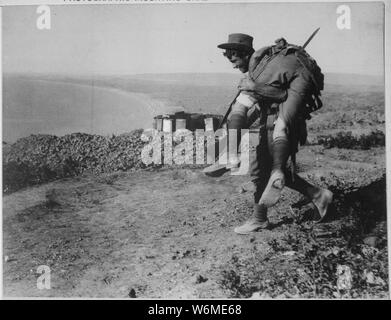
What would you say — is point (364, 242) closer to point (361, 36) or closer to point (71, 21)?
point (361, 36)

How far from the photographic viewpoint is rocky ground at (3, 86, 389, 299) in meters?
5.38

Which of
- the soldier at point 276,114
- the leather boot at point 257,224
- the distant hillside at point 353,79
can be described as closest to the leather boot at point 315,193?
the soldier at point 276,114

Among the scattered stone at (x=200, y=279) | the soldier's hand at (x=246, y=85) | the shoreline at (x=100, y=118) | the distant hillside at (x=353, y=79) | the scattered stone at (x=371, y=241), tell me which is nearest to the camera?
the scattered stone at (x=200, y=279)

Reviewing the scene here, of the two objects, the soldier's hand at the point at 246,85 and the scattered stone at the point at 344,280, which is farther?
the soldier's hand at the point at 246,85

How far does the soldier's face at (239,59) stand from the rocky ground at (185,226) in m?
1.02

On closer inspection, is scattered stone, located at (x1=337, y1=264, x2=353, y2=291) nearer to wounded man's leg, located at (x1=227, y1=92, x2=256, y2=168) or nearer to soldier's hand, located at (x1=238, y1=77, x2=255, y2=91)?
wounded man's leg, located at (x1=227, y1=92, x2=256, y2=168)

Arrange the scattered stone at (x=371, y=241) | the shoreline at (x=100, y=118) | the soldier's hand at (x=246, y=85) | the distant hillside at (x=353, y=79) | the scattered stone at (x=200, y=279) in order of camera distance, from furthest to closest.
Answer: the shoreline at (x=100, y=118) → the distant hillside at (x=353, y=79) → the soldier's hand at (x=246, y=85) → the scattered stone at (x=371, y=241) → the scattered stone at (x=200, y=279)

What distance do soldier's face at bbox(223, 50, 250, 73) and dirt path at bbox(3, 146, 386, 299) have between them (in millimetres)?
1187

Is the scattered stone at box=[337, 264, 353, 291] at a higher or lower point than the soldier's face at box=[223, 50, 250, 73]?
lower

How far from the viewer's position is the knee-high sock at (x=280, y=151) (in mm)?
5555

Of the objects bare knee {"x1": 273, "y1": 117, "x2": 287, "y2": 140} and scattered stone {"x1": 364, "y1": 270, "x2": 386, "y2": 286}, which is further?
bare knee {"x1": 273, "y1": 117, "x2": 287, "y2": 140}

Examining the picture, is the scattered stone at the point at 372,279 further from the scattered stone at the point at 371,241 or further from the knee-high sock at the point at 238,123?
the knee-high sock at the point at 238,123

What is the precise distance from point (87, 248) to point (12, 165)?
133cm

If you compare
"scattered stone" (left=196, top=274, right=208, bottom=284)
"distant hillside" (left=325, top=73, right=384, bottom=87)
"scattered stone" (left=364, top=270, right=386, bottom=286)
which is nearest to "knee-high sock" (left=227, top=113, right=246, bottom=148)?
"distant hillside" (left=325, top=73, right=384, bottom=87)
